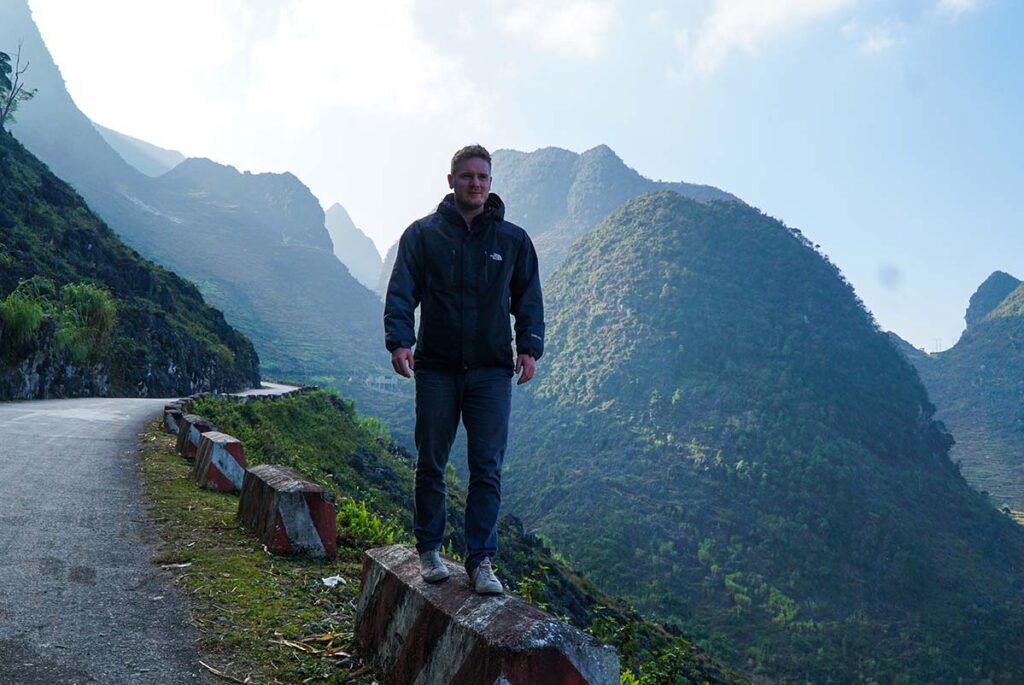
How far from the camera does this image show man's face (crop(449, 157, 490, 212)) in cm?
331

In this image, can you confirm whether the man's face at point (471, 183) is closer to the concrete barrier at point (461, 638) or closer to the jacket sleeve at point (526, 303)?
the jacket sleeve at point (526, 303)

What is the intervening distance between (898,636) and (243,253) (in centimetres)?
13265

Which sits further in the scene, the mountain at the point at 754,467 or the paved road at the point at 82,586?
the mountain at the point at 754,467

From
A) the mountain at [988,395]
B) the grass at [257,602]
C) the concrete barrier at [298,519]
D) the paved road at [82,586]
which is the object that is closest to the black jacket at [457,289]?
the grass at [257,602]

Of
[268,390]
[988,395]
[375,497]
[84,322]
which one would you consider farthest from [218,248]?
[988,395]

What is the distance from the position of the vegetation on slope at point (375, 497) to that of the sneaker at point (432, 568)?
7.64 feet

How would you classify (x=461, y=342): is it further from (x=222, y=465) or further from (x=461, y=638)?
(x=222, y=465)

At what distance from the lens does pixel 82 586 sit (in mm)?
4023

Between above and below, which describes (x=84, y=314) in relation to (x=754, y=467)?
above

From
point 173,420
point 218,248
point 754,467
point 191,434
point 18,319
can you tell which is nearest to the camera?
point 191,434

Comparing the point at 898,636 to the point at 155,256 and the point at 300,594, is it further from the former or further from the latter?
the point at 155,256

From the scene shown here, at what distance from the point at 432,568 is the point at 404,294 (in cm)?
124

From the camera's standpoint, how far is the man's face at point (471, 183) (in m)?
3.31

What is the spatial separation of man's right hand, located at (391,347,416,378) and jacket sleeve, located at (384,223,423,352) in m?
0.03
